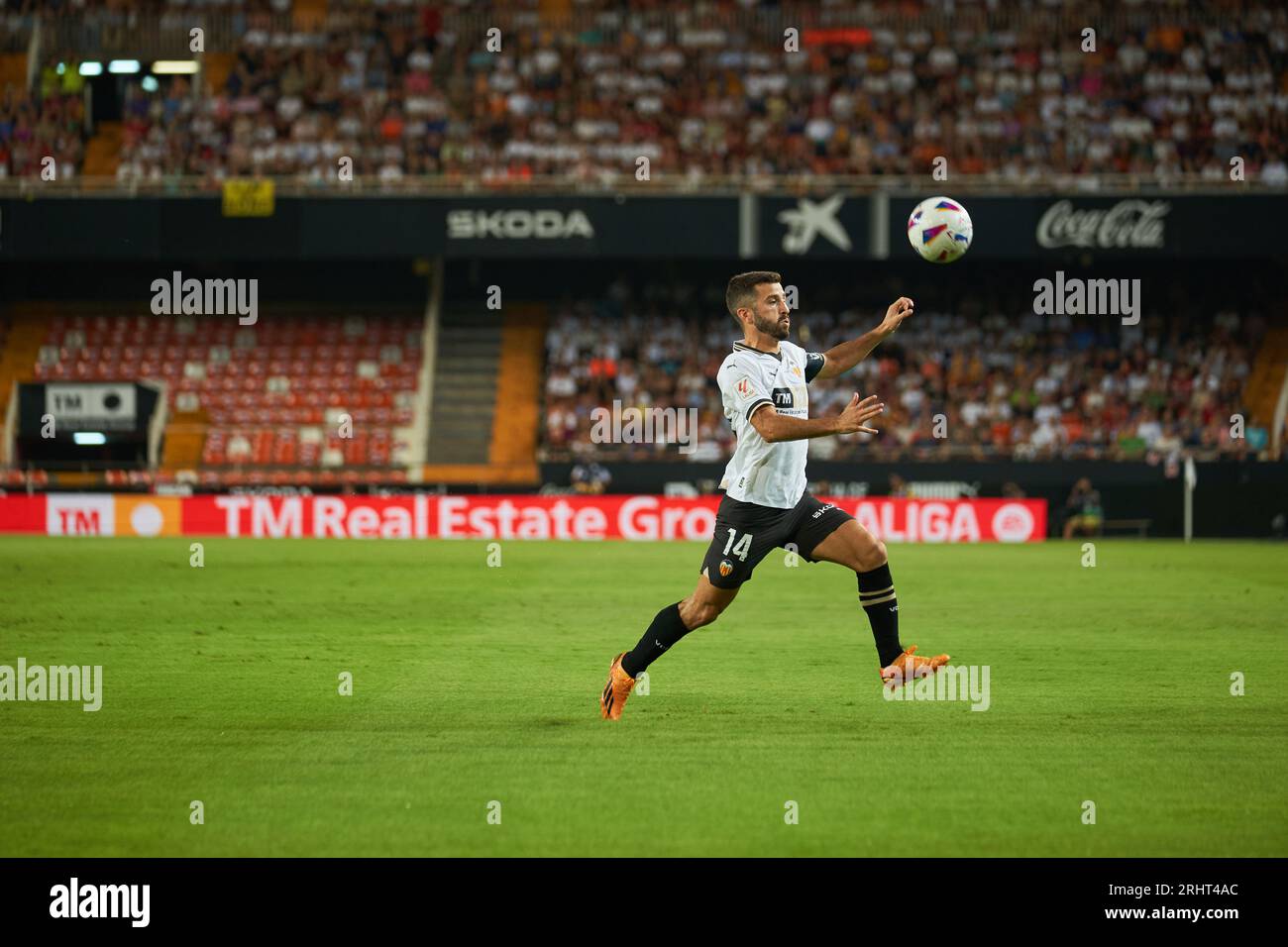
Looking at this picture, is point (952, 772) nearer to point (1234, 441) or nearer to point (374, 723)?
point (374, 723)

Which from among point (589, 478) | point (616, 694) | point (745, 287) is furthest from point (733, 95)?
point (616, 694)

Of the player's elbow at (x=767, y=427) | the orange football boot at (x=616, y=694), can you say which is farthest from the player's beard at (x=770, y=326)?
the orange football boot at (x=616, y=694)

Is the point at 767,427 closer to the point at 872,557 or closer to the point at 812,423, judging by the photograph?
the point at 812,423

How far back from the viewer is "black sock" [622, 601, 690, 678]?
8.86 m

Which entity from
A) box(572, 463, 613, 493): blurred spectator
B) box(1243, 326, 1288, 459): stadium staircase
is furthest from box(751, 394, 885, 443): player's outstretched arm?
box(1243, 326, 1288, 459): stadium staircase

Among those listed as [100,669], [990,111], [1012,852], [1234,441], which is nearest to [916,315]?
[990,111]

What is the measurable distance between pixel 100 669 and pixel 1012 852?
7.47m

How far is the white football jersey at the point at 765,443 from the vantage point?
878cm

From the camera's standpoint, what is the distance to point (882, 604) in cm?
912

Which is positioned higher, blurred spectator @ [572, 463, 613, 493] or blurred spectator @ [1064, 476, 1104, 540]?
blurred spectator @ [572, 463, 613, 493]

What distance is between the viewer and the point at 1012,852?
587 cm

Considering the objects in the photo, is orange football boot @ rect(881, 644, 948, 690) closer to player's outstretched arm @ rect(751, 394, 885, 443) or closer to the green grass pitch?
the green grass pitch

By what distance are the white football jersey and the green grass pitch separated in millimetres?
1367

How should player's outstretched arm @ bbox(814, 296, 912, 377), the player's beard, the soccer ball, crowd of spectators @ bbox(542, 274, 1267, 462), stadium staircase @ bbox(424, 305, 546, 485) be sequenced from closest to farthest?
1. the player's beard
2. player's outstretched arm @ bbox(814, 296, 912, 377)
3. the soccer ball
4. crowd of spectators @ bbox(542, 274, 1267, 462)
5. stadium staircase @ bbox(424, 305, 546, 485)
